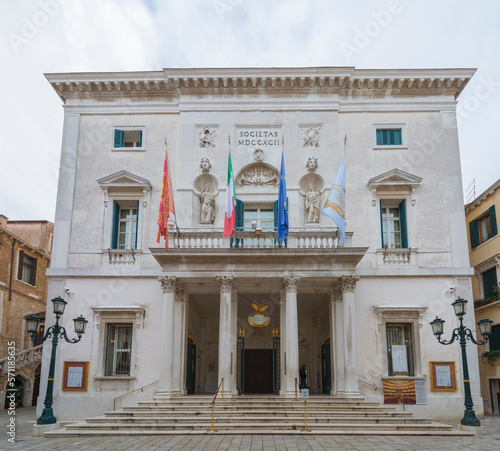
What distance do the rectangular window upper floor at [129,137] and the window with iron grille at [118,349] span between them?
7.88m

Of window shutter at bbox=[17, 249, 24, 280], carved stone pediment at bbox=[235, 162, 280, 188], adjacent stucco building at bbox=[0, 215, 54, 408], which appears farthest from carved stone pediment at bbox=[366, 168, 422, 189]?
window shutter at bbox=[17, 249, 24, 280]

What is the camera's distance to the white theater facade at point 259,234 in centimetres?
2081

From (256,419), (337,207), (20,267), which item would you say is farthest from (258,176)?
(20,267)

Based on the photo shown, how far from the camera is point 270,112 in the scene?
2430 cm

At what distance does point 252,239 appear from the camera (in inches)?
837

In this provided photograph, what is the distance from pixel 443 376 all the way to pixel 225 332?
345 inches

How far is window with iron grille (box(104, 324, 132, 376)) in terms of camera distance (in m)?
21.9

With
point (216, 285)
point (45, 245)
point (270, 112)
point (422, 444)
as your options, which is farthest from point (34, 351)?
point (422, 444)

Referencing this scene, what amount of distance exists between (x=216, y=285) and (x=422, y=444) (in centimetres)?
1029

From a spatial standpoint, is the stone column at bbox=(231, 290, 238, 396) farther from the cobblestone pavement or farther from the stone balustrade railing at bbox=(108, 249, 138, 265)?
the cobblestone pavement

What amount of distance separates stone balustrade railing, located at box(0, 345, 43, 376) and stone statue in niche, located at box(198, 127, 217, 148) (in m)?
14.8

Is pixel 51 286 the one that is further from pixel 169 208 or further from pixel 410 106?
pixel 410 106

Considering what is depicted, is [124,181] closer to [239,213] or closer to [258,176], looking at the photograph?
[239,213]

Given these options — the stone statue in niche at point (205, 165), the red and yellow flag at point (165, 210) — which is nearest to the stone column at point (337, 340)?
the red and yellow flag at point (165, 210)
